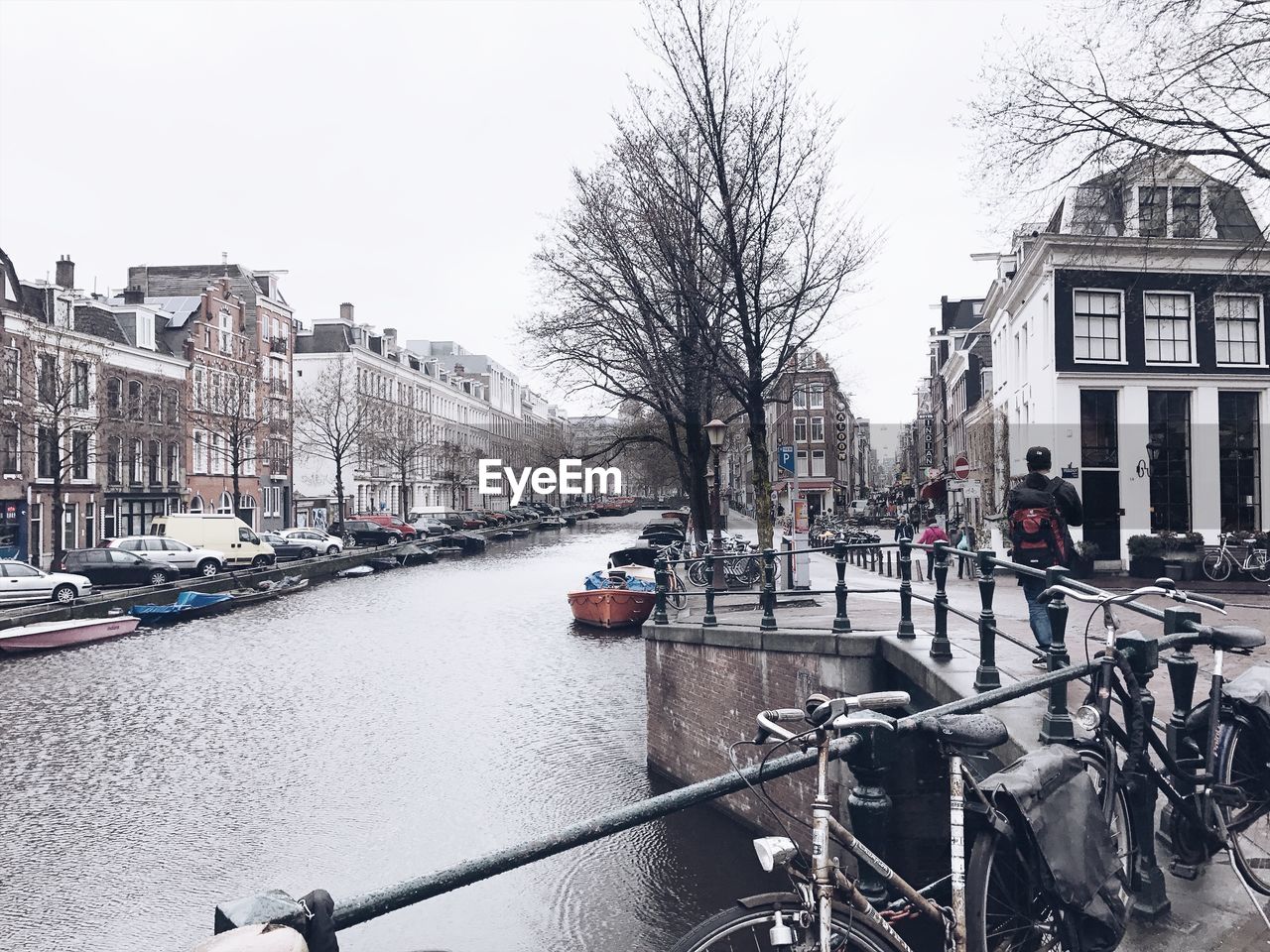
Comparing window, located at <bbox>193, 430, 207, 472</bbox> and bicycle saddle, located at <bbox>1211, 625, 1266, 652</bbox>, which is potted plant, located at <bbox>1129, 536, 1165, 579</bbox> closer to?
bicycle saddle, located at <bbox>1211, 625, 1266, 652</bbox>

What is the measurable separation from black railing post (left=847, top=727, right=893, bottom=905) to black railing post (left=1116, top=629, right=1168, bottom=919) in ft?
4.26

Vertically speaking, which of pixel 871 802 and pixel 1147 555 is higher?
pixel 871 802

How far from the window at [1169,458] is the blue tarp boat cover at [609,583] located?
39.7 feet

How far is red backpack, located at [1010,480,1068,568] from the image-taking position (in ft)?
24.3

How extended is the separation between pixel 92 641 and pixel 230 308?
116 feet

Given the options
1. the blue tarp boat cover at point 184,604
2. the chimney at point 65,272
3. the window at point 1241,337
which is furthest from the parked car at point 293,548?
the window at point 1241,337

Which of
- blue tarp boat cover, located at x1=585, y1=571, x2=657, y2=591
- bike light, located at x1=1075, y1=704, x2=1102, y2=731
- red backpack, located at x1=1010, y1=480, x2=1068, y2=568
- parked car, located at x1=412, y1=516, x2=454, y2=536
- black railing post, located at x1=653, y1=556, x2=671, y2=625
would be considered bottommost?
blue tarp boat cover, located at x1=585, y1=571, x2=657, y2=591

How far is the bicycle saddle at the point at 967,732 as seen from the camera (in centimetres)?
271

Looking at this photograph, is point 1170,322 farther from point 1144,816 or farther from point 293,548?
point 293,548

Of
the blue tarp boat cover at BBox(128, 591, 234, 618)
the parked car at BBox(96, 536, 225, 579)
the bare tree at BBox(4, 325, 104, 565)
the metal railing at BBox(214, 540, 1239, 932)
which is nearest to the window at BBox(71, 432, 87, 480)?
the bare tree at BBox(4, 325, 104, 565)

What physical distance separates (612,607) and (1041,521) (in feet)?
55.2

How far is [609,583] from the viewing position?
2442 cm

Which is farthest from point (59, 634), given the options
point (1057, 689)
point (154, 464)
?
point (154, 464)

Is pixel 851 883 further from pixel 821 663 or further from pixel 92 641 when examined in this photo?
pixel 92 641
